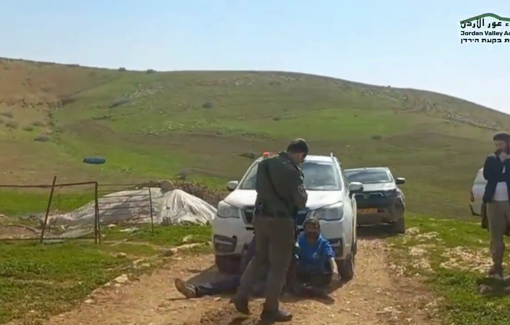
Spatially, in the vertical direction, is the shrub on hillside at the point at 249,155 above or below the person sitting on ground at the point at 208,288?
above

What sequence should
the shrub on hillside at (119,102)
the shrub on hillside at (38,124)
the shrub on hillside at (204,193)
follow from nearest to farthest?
the shrub on hillside at (204,193) → the shrub on hillside at (38,124) → the shrub on hillside at (119,102)

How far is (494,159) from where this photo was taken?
972 centimetres

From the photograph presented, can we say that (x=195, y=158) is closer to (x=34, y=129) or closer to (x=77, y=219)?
(x=34, y=129)

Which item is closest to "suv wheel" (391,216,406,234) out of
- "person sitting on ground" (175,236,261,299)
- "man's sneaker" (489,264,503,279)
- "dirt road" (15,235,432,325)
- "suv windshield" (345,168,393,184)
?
"suv windshield" (345,168,393,184)

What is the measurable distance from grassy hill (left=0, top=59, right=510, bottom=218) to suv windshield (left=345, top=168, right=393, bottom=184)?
13.1 m

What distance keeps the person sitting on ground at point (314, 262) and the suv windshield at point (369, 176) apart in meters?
9.16

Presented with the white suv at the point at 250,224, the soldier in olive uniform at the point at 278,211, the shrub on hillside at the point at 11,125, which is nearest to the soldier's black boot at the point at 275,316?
the soldier in olive uniform at the point at 278,211

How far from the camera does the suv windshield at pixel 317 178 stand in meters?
11.2

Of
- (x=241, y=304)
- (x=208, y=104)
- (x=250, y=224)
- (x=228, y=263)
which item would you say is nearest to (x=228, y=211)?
(x=250, y=224)

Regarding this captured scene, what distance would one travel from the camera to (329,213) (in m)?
10.1

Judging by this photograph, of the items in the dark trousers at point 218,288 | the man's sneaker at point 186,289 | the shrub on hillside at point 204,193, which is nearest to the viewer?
the man's sneaker at point 186,289

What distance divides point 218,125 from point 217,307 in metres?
56.0

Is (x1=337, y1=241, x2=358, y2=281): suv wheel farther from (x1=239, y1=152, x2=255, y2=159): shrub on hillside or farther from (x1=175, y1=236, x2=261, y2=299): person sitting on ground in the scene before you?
(x1=239, y1=152, x2=255, y2=159): shrub on hillside

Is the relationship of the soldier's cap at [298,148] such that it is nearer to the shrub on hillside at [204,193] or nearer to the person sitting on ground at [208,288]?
Answer: the person sitting on ground at [208,288]
